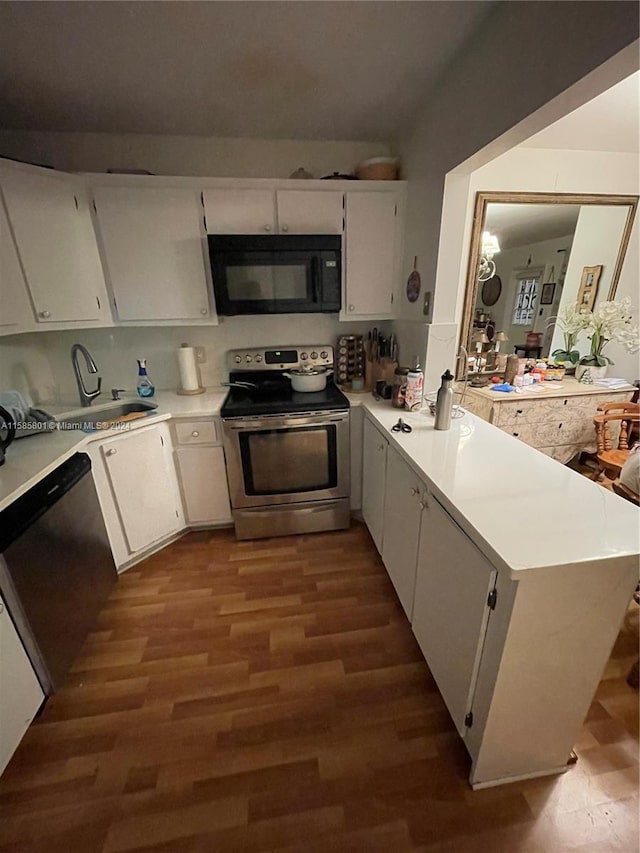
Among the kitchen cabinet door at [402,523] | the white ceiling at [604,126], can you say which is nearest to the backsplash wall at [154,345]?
the kitchen cabinet door at [402,523]

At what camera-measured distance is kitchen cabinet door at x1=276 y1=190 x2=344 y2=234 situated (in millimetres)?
2053

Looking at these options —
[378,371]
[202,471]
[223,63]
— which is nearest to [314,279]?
[378,371]

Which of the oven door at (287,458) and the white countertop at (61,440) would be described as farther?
the oven door at (287,458)

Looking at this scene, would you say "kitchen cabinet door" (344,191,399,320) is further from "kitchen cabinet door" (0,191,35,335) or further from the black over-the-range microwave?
"kitchen cabinet door" (0,191,35,335)

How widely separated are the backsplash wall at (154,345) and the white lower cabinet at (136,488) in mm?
700

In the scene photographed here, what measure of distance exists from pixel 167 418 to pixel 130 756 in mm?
1510

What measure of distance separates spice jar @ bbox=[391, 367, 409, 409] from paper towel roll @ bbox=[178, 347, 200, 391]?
137cm

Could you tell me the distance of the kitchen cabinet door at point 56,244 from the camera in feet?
5.61

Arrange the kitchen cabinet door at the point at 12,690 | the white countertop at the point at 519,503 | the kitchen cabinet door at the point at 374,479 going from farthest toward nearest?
the kitchen cabinet door at the point at 374,479, the kitchen cabinet door at the point at 12,690, the white countertop at the point at 519,503

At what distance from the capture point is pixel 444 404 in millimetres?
1646

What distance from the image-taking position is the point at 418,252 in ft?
6.63

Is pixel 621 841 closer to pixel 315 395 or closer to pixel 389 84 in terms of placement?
pixel 315 395

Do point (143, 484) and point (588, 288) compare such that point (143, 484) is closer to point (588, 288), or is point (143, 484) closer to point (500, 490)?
point (500, 490)

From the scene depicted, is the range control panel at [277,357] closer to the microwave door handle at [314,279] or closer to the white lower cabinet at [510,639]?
the microwave door handle at [314,279]
